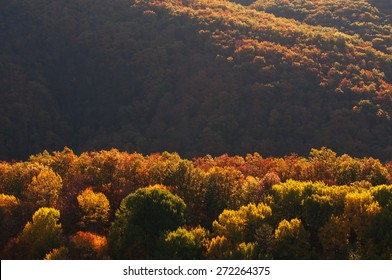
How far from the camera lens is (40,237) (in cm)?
4191

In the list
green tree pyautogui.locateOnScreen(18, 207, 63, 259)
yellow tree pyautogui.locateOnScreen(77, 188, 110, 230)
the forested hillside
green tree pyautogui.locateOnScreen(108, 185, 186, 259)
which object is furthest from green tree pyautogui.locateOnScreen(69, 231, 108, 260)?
the forested hillside

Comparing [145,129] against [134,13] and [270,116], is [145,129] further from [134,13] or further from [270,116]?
[134,13]

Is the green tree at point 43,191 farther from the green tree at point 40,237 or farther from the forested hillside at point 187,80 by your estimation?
the forested hillside at point 187,80

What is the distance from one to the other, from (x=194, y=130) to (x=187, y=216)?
67.3m

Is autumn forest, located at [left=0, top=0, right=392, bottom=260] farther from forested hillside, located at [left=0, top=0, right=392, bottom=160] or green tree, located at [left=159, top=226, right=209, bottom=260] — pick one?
forested hillside, located at [left=0, top=0, right=392, bottom=160]

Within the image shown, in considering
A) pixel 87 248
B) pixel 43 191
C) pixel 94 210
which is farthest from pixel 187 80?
pixel 87 248

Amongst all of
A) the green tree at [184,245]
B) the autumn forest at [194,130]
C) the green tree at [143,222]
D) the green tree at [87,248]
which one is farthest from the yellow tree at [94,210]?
the green tree at [184,245]

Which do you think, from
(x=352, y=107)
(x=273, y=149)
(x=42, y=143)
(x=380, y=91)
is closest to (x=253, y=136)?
(x=273, y=149)

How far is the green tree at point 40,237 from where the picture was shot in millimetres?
41812

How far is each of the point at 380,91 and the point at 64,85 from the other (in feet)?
292

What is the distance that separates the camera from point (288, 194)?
46.5m

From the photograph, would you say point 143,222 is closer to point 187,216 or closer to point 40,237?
point 187,216

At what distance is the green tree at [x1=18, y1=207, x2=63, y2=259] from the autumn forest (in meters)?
0.12

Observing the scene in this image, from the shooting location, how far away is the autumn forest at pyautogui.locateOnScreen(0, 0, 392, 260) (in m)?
42.5
